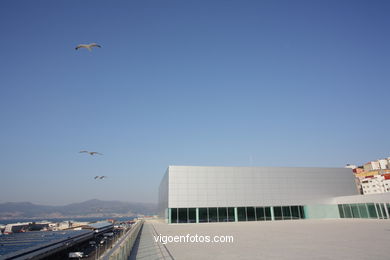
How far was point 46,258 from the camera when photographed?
41.2 meters

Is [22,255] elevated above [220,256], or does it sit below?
below

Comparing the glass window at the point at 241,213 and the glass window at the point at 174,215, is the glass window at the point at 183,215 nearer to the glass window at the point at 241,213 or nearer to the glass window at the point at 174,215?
the glass window at the point at 174,215

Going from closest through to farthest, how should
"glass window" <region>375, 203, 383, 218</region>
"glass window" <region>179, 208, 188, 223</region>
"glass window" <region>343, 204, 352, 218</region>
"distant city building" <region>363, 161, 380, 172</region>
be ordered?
1. "glass window" <region>375, 203, 383, 218</region>
2. "glass window" <region>179, 208, 188, 223</region>
3. "glass window" <region>343, 204, 352, 218</region>
4. "distant city building" <region>363, 161, 380, 172</region>

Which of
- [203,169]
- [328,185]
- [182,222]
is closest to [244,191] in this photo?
[203,169]

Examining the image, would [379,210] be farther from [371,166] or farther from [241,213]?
[371,166]

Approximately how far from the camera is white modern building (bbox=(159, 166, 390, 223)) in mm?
44812

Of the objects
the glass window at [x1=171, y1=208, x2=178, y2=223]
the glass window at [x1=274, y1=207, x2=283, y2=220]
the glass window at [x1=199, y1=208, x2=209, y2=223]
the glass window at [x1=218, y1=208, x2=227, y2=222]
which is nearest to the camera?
the glass window at [x1=171, y1=208, x2=178, y2=223]

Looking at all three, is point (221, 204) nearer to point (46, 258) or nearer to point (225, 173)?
point (225, 173)

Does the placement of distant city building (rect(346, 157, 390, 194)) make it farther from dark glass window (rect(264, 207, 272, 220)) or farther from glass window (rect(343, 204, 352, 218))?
dark glass window (rect(264, 207, 272, 220))

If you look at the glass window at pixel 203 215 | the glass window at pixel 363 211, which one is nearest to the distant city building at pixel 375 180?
the glass window at pixel 363 211

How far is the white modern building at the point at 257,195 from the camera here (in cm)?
4481

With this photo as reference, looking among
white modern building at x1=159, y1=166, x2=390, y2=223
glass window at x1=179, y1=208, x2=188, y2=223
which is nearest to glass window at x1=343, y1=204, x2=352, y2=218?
white modern building at x1=159, y1=166, x2=390, y2=223

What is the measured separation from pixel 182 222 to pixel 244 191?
13940mm

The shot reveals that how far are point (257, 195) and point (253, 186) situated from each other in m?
1.94
